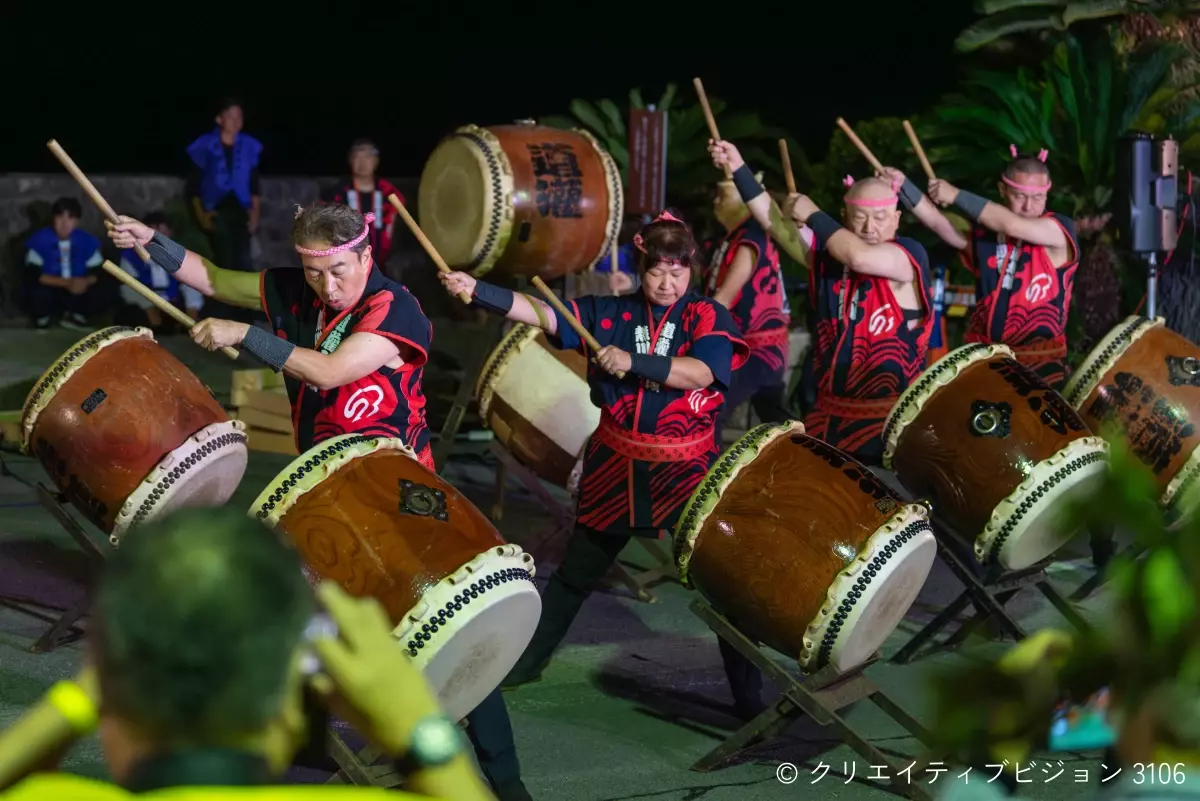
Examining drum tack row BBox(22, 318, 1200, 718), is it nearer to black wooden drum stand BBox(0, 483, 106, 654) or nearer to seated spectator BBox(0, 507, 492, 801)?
black wooden drum stand BBox(0, 483, 106, 654)

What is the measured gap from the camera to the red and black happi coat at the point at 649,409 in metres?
3.68

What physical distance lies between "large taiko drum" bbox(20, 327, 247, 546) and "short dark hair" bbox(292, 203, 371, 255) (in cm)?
60

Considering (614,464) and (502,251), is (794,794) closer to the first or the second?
(614,464)

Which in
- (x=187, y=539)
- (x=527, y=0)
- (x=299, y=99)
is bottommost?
(x=299, y=99)

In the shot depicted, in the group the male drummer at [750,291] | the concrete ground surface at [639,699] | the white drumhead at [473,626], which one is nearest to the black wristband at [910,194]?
the male drummer at [750,291]

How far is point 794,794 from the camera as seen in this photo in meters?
3.37

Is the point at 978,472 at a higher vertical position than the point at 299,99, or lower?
higher

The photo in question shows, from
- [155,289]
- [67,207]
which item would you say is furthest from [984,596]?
[67,207]

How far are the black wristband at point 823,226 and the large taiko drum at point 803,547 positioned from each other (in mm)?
1098

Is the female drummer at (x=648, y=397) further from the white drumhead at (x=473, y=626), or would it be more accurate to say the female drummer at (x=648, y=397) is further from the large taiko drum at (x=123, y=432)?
the white drumhead at (x=473, y=626)

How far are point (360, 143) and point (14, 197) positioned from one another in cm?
196

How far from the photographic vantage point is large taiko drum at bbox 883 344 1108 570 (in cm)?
374

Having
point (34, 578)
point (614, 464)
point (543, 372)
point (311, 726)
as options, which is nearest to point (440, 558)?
point (614, 464)

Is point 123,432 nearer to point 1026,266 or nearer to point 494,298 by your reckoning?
point 494,298
